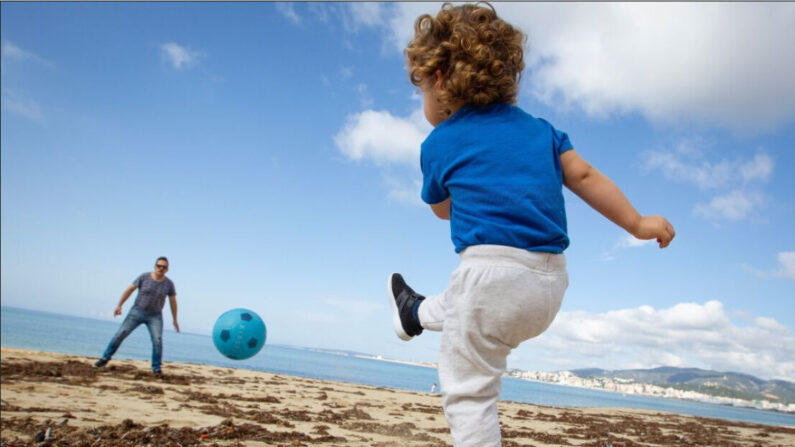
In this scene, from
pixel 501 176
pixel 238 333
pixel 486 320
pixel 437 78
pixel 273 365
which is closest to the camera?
pixel 486 320

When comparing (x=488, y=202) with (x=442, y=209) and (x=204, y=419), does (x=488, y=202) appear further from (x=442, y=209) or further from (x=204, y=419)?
(x=204, y=419)

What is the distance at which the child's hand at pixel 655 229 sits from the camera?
2301 millimetres

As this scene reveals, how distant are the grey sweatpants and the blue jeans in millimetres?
9793

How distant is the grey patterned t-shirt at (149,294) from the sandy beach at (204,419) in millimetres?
1323

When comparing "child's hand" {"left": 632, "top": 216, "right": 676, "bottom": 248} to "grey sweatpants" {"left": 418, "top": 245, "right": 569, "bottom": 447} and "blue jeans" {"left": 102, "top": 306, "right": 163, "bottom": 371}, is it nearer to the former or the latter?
"grey sweatpants" {"left": 418, "top": 245, "right": 569, "bottom": 447}

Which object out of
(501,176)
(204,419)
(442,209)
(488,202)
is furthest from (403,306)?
(204,419)

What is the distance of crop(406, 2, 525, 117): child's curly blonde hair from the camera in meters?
2.34

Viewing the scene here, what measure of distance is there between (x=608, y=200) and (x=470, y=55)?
93 centimetres

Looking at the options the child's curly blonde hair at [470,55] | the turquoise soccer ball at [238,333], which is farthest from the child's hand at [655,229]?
the turquoise soccer ball at [238,333]

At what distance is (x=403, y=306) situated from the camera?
264 cm

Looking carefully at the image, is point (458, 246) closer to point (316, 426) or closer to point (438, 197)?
point (438, 197)

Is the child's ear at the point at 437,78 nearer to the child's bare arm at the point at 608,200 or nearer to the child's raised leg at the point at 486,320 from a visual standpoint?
the child's bare arm at the point at 608,200

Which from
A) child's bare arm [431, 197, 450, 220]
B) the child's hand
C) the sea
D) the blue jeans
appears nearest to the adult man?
the blue jeans

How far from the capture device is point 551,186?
221cm
